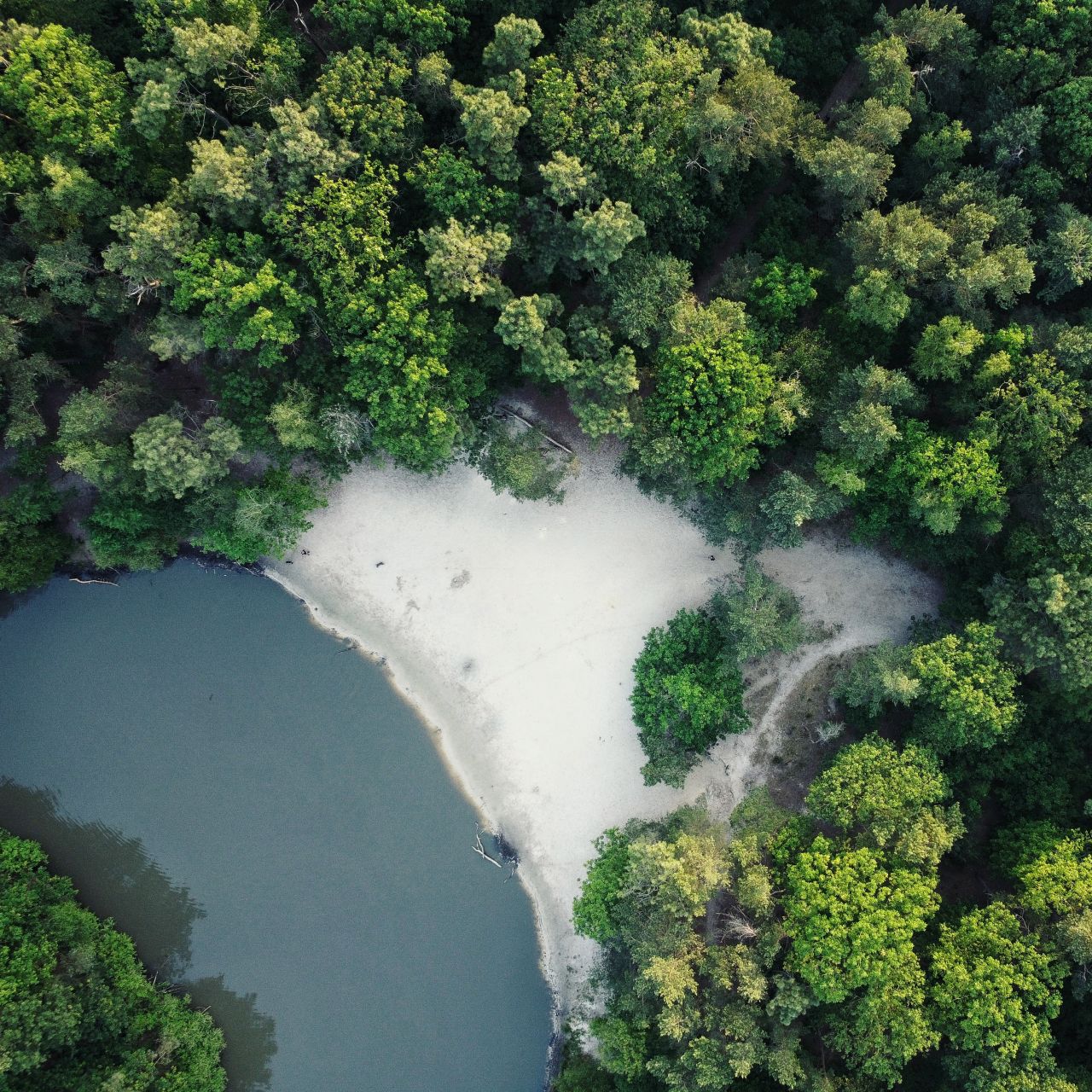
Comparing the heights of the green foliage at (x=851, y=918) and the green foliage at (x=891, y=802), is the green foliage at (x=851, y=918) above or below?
below

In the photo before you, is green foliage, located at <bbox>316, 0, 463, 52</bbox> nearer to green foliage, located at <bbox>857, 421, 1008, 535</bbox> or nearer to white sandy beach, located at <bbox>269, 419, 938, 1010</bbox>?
white sandy beach, located at <bbox>269, 419, 938, 1010</bbox>

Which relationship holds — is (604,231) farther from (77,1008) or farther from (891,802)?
(77,1008)

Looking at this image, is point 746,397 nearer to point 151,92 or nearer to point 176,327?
point 176,327

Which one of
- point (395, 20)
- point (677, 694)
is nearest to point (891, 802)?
point (677, 694)

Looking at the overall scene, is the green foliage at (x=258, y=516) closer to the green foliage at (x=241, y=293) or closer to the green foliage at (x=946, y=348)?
the green foliage at (x=241, y=293)

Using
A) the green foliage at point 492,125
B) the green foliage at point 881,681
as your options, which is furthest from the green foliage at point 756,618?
the green foliage at point 492,125
